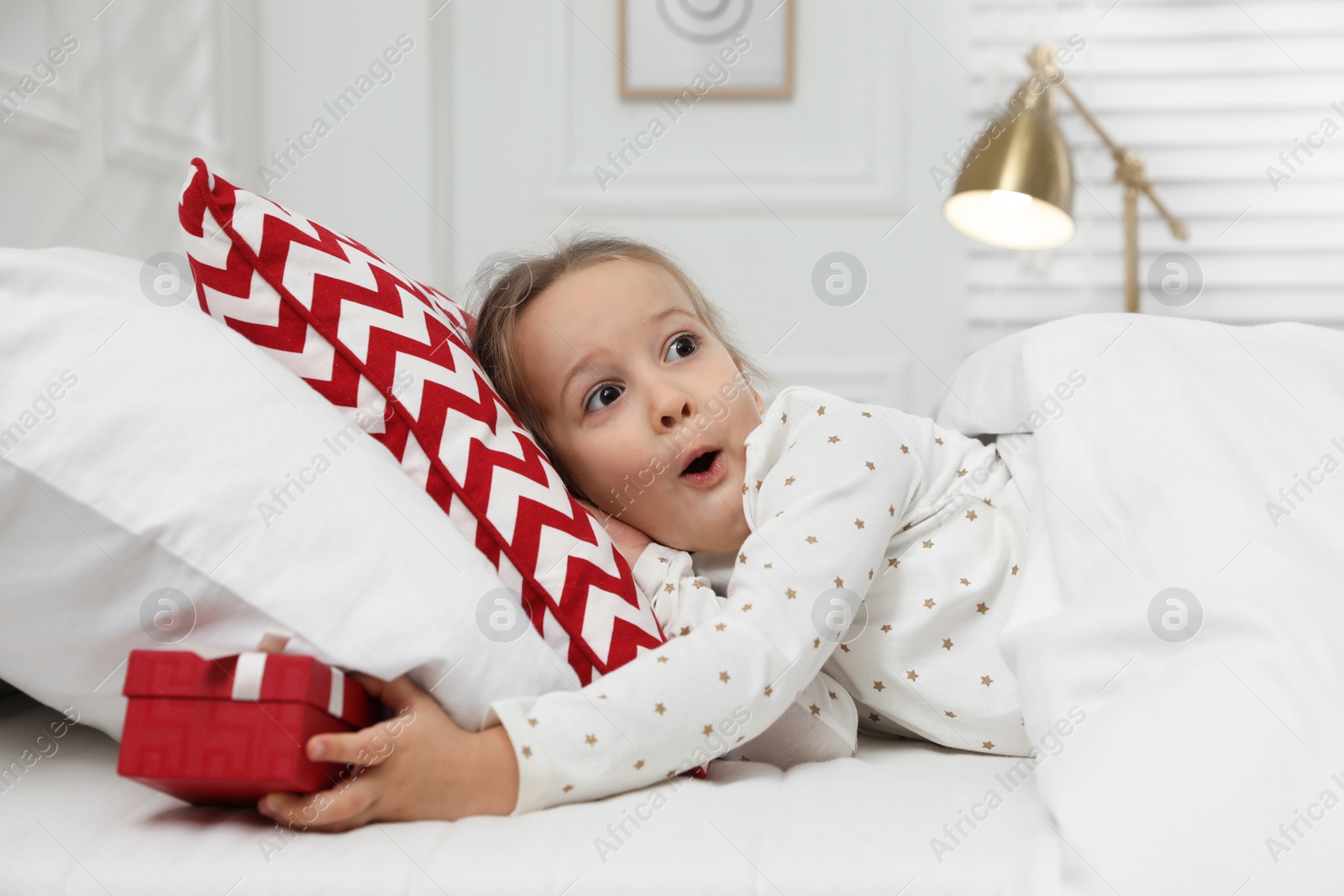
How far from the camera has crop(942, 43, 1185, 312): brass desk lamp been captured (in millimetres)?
1660

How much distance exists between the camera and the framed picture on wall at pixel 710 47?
202 centimetres

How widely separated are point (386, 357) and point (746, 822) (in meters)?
0.42

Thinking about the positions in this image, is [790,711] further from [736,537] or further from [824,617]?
[736,537]

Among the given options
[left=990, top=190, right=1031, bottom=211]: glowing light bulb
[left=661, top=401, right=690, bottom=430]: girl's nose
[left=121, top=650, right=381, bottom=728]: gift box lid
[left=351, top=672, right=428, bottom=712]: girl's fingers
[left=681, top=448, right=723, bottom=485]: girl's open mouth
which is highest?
[left=990, top=190, right=1031, bottom=211]: glowing light bulb

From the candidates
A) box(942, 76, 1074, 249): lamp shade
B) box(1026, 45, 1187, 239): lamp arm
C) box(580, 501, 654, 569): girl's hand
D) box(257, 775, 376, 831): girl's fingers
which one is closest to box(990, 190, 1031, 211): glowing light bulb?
box(942, 76, 1074, 249): lamp shade

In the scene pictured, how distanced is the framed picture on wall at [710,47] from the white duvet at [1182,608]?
1.28m

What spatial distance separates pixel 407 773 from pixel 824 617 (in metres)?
0.32

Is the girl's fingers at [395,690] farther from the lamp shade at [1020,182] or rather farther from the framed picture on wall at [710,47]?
the framed picture on wall at [710,47]

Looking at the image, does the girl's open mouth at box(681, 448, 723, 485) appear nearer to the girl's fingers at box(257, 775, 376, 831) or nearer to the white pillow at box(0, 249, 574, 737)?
the white pillow at box(0, 249, 574, 737)

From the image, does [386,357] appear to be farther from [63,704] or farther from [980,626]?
[980,626]

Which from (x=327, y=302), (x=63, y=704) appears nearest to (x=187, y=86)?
(x=327, y=302)

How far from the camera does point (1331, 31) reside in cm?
203

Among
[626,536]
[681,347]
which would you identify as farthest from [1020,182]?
[626,536]

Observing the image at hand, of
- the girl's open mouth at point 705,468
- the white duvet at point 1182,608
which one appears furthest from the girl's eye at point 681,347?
the white duvet at point 1182,608
